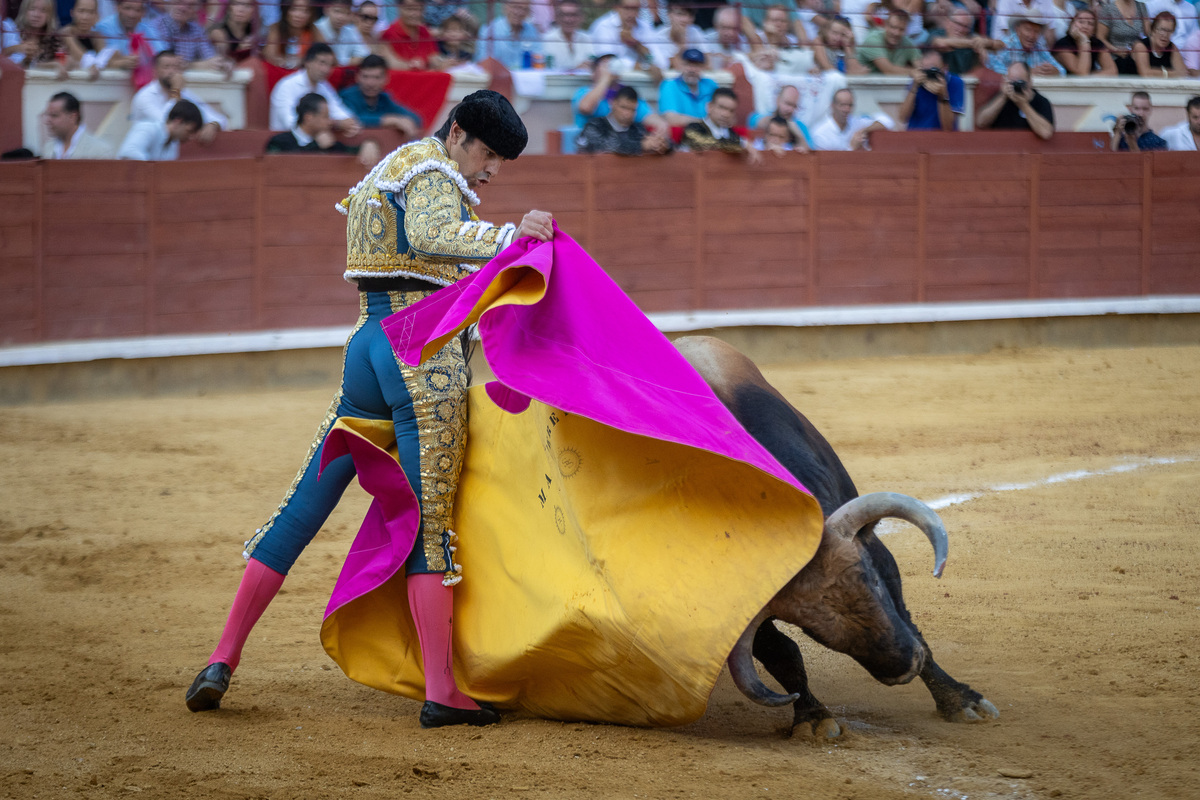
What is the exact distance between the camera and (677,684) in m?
2.23

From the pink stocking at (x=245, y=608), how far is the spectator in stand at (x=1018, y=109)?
7492 millimetres

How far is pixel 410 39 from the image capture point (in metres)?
7.37

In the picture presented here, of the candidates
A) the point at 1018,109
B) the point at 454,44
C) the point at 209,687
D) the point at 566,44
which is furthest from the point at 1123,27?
the point at 209,687

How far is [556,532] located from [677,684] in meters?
0.38

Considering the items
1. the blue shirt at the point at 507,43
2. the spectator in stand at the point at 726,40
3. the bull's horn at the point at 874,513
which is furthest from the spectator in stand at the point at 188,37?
the bull's horn at the point at 874,513

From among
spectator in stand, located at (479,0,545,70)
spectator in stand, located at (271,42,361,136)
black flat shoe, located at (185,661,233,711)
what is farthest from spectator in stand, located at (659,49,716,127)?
black flat shoe, located at (185,661,233,711)

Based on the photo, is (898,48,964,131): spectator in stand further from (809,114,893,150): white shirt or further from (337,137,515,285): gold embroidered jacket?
(337,137,515,285): gold embroidered jacket

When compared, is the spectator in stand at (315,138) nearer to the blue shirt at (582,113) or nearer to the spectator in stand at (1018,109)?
the blue shirt at (582,113)

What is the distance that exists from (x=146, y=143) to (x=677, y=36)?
3.32 m

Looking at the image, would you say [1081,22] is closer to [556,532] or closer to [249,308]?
[249,308]

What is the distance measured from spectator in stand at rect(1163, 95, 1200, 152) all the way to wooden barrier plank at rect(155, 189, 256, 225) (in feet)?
21.2

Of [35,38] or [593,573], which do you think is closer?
[593,573]

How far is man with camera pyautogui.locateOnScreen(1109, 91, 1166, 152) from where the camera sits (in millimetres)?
9023

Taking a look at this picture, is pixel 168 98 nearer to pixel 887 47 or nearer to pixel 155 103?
pixel 155 103
